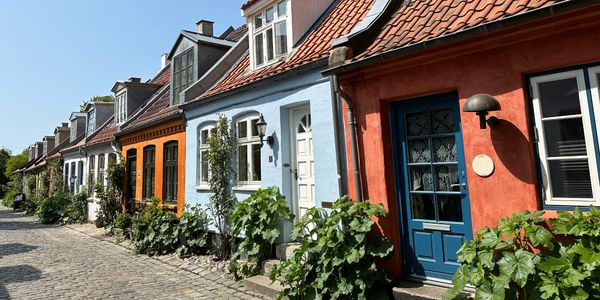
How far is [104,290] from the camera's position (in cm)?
638

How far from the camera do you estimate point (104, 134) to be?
55.9 ft

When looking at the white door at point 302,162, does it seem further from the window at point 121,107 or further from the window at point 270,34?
the window at point 121,107

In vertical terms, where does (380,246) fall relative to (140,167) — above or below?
below

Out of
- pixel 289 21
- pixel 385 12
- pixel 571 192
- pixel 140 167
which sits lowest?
pixel 571 192

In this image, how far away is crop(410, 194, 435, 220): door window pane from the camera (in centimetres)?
493

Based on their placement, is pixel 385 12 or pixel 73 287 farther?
pixel 73 287

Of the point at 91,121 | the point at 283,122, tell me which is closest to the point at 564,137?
the point at 283,122

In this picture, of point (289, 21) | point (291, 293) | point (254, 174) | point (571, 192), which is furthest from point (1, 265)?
point (571, 192)

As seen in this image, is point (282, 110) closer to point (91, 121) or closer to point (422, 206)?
point (422, 206)

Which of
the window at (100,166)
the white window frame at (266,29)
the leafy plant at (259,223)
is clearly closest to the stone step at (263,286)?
the leafy plant at (259,223)

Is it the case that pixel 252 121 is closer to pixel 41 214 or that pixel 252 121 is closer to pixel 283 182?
pixel 283 182

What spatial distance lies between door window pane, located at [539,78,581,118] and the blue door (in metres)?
0.95

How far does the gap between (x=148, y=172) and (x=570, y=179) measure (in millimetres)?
11837

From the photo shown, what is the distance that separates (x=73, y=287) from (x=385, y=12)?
7437 mm
